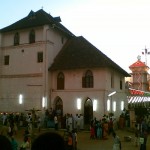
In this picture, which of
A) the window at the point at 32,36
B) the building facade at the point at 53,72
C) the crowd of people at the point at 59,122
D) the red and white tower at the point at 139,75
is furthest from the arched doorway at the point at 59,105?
the red and white tower at the point at 139,75

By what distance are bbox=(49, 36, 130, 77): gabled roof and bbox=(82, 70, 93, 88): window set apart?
3.20ft

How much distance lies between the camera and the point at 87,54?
1347 inches

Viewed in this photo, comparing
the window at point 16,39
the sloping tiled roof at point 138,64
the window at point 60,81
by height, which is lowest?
the window at point 60,81

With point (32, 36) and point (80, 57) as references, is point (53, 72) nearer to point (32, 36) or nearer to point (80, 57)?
point (80, 57)

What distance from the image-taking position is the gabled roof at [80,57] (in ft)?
106

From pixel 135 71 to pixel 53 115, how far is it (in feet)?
137

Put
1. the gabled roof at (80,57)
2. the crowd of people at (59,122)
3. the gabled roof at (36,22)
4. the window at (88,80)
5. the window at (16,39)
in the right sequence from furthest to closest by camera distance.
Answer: the window at (16,39), the gabled roof at (36,22), the window at (88,80), the gabled roof at (80,57), the crowd of people at (59,122)

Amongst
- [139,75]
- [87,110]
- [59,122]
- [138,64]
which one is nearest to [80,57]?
[87,110]

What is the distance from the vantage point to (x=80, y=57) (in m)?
34.1

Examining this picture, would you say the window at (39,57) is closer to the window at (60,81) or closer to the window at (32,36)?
the window at (32,36)

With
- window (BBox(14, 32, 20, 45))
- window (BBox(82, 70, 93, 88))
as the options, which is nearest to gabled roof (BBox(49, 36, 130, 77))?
window (BBox(82, 70, 93, 88))

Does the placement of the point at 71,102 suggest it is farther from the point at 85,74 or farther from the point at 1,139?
the point at 1,139

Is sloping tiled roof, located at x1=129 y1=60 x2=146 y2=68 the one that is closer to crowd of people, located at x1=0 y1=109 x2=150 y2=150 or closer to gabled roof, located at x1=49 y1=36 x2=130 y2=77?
gabled roof, located at x1=49 y1=36 x2=130 y2=77

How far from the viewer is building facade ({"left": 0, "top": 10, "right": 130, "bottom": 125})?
32.4 metres
